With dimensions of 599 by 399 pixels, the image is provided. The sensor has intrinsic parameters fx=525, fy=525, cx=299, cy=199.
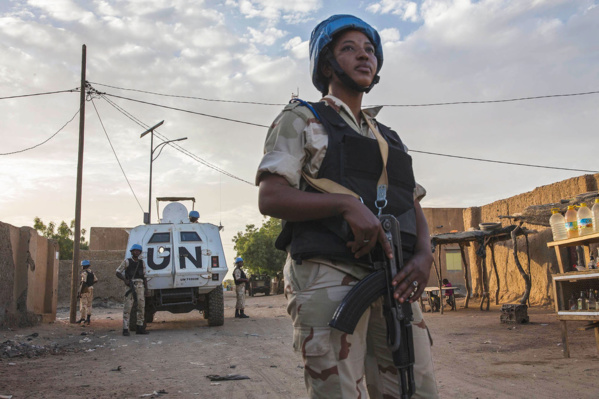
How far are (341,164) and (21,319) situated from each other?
1152 cm

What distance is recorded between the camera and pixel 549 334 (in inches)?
309

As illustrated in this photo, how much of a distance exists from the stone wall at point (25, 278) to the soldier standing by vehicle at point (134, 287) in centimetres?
235

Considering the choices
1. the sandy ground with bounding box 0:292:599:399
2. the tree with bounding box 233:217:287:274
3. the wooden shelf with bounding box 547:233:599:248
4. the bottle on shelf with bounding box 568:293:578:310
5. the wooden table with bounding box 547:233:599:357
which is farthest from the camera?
the tree with bounding box 233:217:287:274

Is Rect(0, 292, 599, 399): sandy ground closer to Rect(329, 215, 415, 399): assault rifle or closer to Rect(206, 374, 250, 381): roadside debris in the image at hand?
Rect(206, 374, 250, 381): roadside debris

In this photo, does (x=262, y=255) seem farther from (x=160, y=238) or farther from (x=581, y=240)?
(x=581, y=240)

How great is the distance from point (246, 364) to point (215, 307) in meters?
5.54

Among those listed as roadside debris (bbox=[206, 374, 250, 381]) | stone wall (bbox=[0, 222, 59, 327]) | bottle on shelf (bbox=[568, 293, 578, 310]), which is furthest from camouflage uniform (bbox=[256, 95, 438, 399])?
stone wall (bbox=[0, 222, 59, 327])

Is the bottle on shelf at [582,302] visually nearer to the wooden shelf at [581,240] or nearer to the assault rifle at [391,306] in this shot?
the wooden shelf at [581,240]

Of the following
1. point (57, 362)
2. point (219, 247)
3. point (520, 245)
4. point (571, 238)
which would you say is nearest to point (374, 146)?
point (571, 238)

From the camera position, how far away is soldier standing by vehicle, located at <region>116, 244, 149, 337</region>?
10055 millimetres

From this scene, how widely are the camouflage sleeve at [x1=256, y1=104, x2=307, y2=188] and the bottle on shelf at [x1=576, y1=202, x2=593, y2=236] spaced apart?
14.8ft

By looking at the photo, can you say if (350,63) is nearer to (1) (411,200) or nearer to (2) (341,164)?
(2) (341,164)

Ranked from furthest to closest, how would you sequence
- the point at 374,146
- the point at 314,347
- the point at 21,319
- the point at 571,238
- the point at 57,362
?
the point at 21,319 → the point at 57,362 → the point at 571,238 → the point at 374,146 → the point at 314,347

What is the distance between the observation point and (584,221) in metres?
5.24
